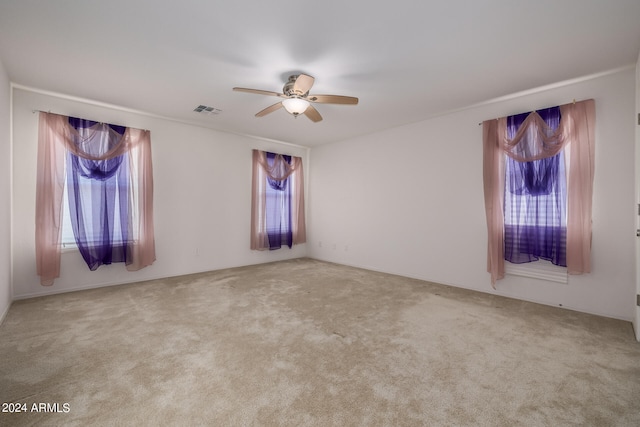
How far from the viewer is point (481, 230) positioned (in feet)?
12.5

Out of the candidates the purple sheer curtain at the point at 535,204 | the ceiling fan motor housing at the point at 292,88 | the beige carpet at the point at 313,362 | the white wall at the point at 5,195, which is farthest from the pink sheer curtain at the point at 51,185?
the purple sheer curtain at the point at 535,204

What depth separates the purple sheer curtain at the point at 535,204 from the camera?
10.3 feet

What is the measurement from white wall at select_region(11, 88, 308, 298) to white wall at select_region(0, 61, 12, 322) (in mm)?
188

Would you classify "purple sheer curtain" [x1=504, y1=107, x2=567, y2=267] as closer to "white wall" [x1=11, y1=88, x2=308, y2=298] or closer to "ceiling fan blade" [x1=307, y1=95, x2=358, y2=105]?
"ceiling fan blade" [x1=307, y1=95, x2=358, y2=105]

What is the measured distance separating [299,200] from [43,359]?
4569mm

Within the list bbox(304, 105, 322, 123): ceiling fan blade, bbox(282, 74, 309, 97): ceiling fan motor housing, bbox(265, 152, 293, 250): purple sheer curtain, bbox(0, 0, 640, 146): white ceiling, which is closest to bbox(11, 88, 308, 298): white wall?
bbox(265, 152, 293, 250): purple sheer curtain

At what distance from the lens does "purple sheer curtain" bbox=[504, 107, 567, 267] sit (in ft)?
10.3

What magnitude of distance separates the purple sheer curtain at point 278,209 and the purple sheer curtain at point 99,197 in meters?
2.40

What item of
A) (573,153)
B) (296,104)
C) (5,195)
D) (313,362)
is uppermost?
(296,104)

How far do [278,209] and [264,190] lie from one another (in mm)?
515

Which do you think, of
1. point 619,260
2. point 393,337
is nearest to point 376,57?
point 393,337

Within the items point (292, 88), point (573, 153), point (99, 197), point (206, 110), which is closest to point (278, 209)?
point (206, 110)

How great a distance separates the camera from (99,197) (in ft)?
12.3

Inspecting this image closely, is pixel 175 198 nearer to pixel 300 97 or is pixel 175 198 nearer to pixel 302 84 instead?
pixel 300 97
